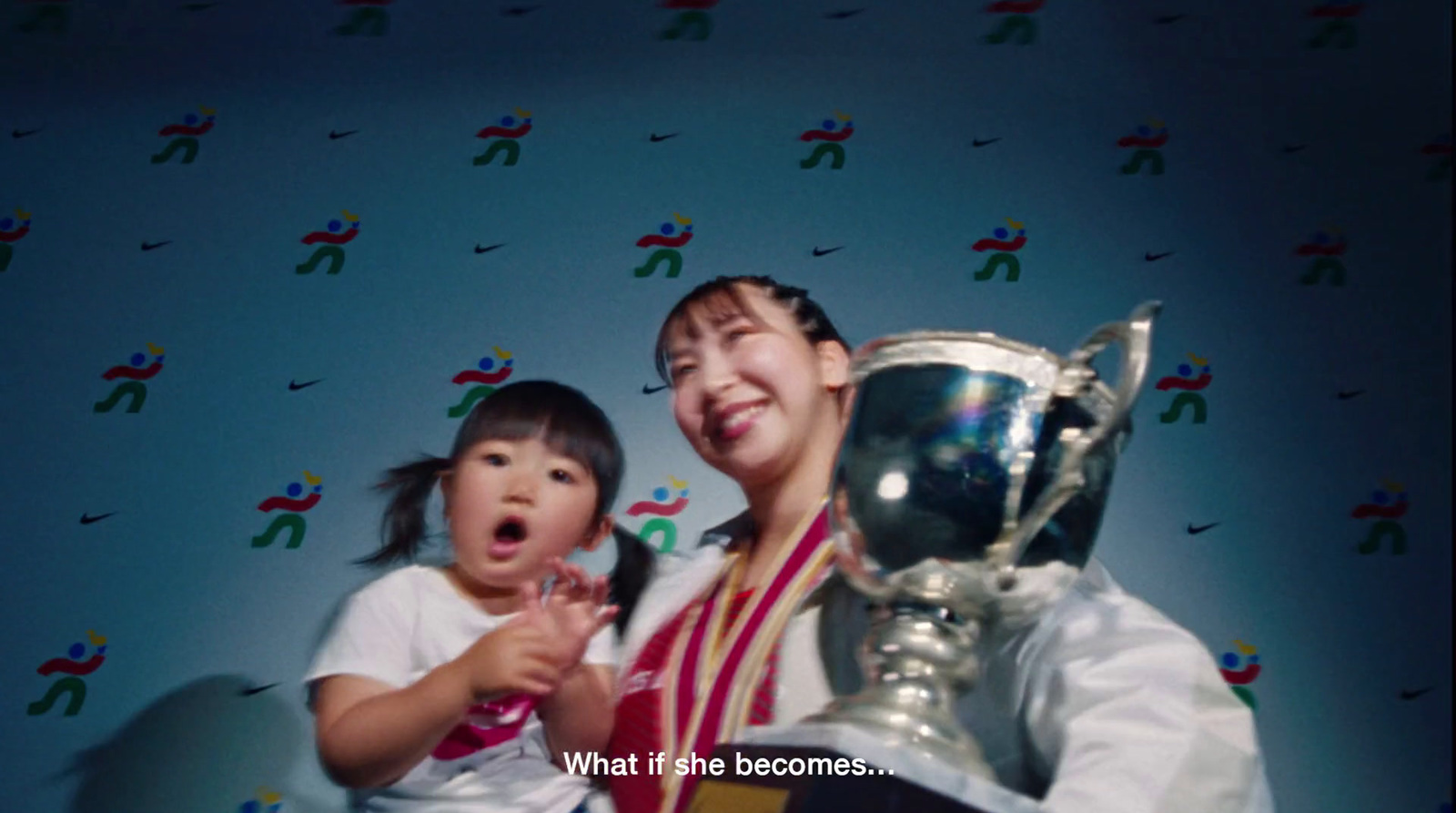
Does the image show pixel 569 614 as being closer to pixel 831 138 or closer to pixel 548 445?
pixel 548 445

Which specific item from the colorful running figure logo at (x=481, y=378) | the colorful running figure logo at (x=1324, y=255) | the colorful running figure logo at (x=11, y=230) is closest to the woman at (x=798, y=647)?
the colorful running figure logo at (x=481, y=378)

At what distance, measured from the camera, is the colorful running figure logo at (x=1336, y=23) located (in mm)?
1681

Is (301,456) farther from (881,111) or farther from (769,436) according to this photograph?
(881,111)

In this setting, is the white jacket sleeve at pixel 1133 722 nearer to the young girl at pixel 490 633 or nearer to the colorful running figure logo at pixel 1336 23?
the young girl at pixel 490 633

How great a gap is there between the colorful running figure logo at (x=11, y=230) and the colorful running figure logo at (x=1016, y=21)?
1318 mm

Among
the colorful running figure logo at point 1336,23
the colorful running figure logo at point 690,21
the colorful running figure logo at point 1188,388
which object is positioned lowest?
the colorful running figure logo at point 1188,388

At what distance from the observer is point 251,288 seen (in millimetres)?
1677

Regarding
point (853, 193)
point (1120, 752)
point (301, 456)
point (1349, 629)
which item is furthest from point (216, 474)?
point (1349, 629)

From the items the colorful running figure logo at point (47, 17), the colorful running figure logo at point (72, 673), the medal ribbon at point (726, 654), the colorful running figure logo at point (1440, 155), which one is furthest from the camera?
the colorful running figure logo at point (47, 17)

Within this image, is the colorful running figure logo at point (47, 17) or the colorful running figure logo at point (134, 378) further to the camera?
the colorful running figure logo at point (47, 17)

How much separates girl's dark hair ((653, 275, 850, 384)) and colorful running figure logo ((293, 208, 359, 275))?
458 millimetres

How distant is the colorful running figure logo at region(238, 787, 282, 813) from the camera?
1.42m

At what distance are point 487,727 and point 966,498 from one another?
2.00ft

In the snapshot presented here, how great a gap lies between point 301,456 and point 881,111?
859 mm
